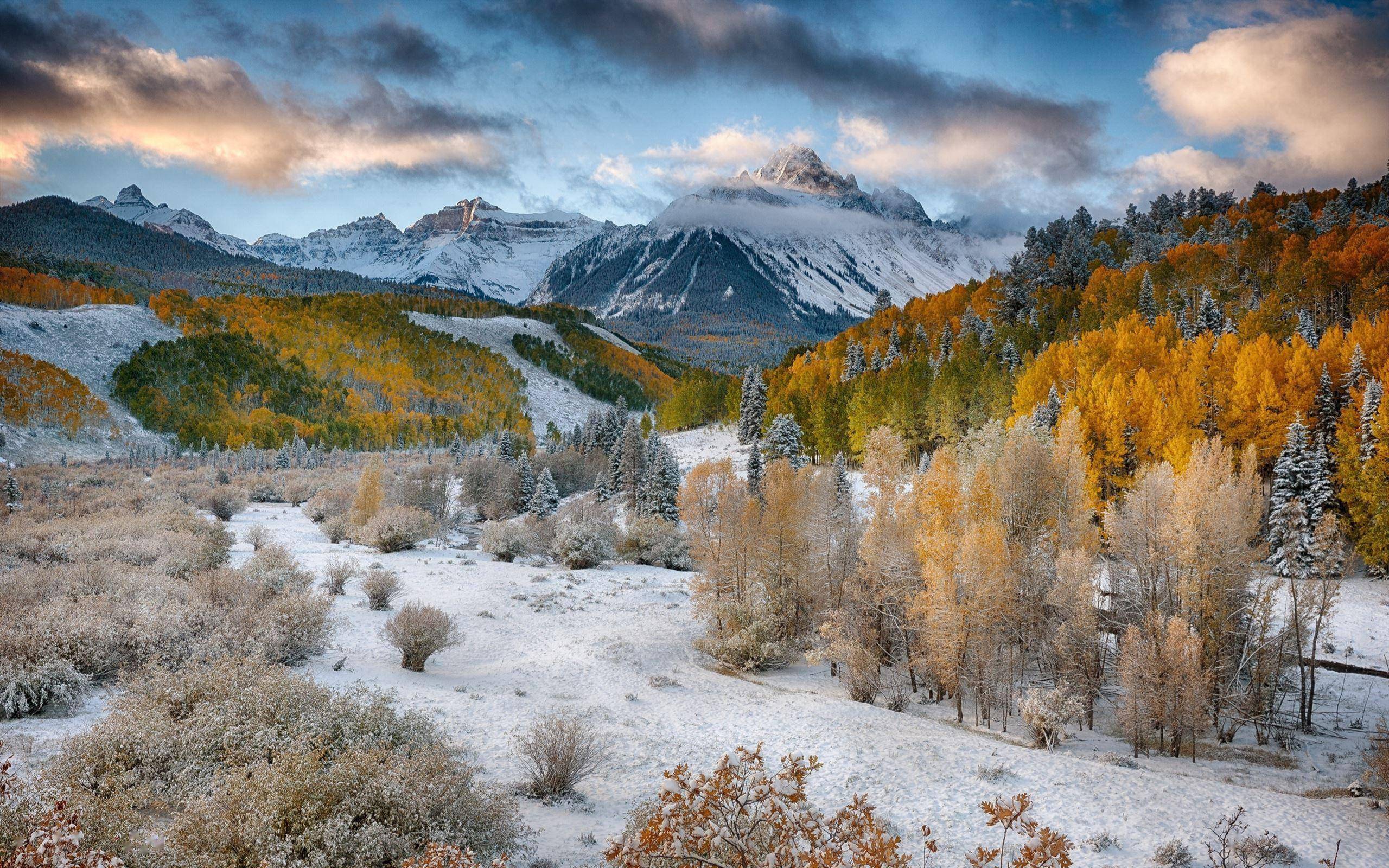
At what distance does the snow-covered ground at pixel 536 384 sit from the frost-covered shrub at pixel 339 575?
122825 mm

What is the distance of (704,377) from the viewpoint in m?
128

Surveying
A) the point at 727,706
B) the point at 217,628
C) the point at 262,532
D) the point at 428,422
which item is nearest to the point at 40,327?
the point at 428,422

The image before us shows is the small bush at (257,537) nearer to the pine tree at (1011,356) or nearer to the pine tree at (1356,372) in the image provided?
the pine tree at (1011,356)

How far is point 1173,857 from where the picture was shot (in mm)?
12125

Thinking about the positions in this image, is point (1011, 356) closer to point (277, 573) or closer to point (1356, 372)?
point (1356, 372)

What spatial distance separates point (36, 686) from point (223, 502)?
128ft

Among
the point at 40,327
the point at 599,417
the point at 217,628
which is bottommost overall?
the point at 217,628

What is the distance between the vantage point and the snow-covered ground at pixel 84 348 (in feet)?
323

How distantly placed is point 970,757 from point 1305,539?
29.3 metres

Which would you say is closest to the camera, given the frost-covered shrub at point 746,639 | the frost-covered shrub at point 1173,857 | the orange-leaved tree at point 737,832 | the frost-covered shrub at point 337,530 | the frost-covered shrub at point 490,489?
the orange-leaved tree at point 737,832

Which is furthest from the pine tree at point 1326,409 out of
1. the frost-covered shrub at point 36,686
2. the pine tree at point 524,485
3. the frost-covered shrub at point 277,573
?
the frost-covered shrub at point 36,686

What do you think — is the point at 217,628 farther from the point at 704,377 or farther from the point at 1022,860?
the point at 704,377

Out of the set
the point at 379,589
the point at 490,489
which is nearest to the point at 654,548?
the point at 379,589

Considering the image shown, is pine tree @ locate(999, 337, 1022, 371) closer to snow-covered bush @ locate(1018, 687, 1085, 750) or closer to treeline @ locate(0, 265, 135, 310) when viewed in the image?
snow-covered bush @ locate(1018, 687, 1085, 750)
